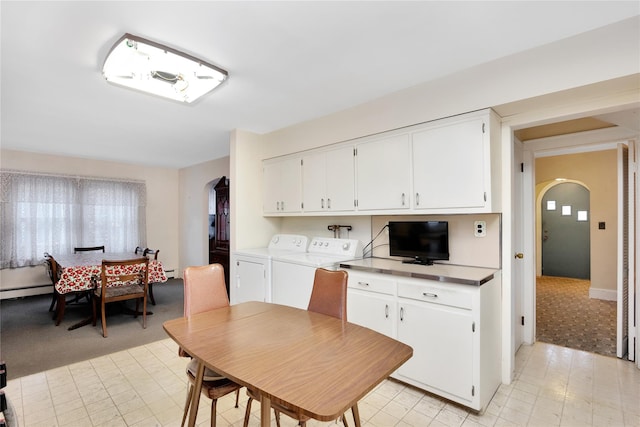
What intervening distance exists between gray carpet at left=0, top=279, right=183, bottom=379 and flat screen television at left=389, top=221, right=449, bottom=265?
9.20 feet

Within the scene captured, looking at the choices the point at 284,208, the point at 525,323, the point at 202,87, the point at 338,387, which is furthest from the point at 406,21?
the point at 525,323

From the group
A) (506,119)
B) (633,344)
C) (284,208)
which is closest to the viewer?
(506,119)

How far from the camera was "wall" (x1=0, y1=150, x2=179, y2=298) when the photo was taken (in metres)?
4.96

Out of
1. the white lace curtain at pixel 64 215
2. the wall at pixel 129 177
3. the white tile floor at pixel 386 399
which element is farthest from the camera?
the wall at pixel 129 177

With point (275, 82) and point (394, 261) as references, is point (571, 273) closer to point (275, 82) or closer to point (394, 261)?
point (394, 261)

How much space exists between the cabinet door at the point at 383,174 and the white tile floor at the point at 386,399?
1.52 m

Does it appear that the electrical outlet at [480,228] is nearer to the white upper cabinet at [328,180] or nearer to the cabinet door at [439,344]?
the cabinet door at [439,344]

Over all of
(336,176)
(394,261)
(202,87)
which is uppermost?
(202,87)

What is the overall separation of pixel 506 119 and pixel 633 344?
2.33 meters

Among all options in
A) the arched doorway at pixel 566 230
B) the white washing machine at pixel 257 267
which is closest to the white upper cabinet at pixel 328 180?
the white washing machine at pixel 257 267

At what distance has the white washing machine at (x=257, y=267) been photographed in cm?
319

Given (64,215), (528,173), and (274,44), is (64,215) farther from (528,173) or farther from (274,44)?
(528,173)

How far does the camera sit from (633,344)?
106 inches

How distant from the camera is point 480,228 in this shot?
2535mm
